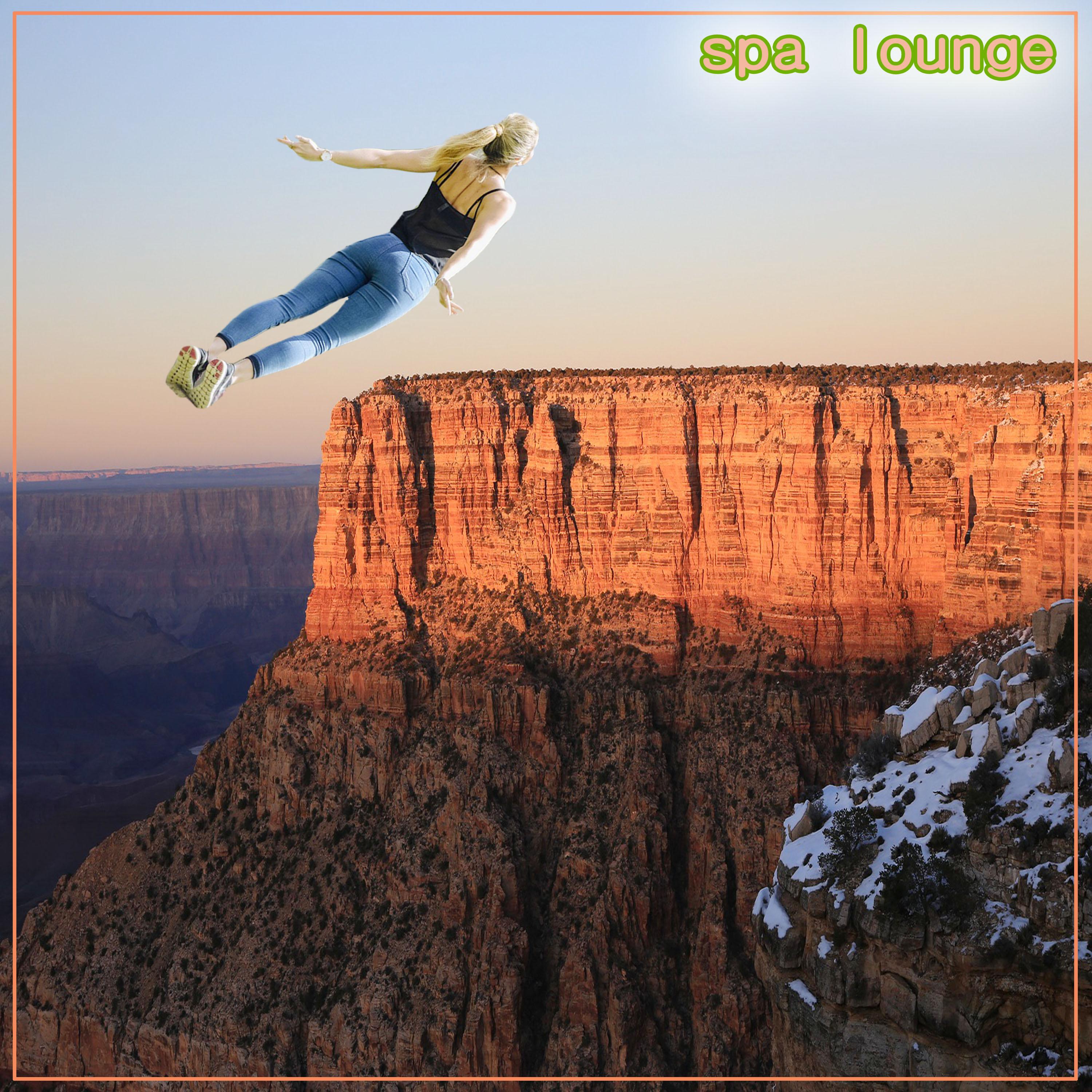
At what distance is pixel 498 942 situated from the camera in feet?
188

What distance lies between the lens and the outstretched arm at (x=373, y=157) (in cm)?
1817

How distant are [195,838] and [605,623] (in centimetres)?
2095

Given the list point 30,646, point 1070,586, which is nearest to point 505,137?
point 1070,586

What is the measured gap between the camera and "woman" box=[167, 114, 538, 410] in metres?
16.9

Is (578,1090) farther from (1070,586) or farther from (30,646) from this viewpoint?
(30,646)

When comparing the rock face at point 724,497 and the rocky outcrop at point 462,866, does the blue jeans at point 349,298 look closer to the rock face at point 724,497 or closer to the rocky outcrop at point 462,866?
the rock face at point 724,497

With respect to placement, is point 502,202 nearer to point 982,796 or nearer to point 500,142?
point 500,142

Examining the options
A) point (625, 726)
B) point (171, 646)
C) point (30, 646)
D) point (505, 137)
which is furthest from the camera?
point (171, 646)

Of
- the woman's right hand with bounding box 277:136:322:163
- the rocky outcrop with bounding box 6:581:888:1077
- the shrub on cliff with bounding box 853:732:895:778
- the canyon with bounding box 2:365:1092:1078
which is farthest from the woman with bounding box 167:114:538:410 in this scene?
the rocky outcrop with bounding box 6:581:888:1077

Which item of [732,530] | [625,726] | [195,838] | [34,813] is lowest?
[34,813]

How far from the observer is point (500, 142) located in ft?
61.2

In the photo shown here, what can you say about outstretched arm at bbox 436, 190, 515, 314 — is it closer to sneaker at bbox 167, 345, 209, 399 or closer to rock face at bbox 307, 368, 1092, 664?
sneaker at bbox 167, 345, 209, 399

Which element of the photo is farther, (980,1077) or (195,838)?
(195,838)

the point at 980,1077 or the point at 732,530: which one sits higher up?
the point at 732,530
